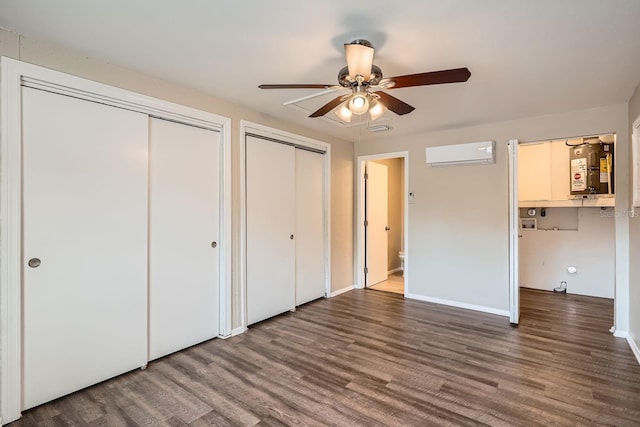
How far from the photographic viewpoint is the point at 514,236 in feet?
11.6

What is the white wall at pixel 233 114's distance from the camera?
6.70ft

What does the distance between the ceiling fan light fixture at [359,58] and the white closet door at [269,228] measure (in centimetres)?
178

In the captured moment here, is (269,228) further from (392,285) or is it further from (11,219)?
(392,285)

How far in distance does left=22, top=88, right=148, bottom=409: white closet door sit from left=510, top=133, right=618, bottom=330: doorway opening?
4.55 metres

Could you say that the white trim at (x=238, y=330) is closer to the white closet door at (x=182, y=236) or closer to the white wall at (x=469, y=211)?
the white closet door at (x=182, y=236)

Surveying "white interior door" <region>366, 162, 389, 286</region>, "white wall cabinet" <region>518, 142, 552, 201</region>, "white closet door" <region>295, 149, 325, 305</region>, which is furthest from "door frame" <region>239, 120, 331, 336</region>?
"white wall cabinet" <region>518, 142, 552, 201</region>

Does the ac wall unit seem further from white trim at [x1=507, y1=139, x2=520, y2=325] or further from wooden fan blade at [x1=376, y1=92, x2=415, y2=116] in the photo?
wooden fan blade at [x1=376, y1=92, x2=415, y2=116]

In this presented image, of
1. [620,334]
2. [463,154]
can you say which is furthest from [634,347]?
[463,154]

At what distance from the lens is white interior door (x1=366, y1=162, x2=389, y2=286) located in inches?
201

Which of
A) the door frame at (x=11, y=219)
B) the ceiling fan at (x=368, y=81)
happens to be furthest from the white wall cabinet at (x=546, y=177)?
the door frame at (x=11, y=219)

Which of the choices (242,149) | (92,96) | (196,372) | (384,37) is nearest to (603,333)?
(384,37)

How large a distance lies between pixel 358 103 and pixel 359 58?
345 mm

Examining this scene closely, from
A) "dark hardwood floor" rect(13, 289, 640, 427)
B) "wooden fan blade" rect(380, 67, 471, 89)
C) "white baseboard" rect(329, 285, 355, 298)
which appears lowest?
"dark hardwood floor" rect(13, 289, 640, 427)

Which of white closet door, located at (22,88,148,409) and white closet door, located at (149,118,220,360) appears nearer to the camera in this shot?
white closet door, located at (22,88,148,409)
